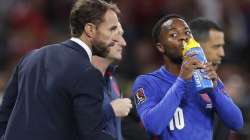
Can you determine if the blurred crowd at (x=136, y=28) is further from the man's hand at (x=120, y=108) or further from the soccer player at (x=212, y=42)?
the man's hand at (x=120, y=108)

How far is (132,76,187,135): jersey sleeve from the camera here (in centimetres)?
410

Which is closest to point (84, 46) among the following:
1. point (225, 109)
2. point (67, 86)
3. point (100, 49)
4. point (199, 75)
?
point (100, 49)

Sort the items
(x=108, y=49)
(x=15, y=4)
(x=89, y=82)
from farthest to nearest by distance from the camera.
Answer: (x=15, y=4) → (x=108, y=49) → (x=89, y=82)

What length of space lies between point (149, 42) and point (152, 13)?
40 centimetres

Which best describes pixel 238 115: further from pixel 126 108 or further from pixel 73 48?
pixel 73 48

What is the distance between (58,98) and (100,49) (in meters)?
0.40

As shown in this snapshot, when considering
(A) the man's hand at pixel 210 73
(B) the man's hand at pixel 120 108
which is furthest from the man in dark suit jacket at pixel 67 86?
(A) the man's hand at pixel 210 73

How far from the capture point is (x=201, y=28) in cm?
468

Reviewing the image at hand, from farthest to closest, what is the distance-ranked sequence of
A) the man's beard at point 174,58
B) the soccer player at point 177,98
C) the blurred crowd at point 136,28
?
the blurred crowd at point 136,28
the man's beard at point 174,58
the soccer player at point 177,98

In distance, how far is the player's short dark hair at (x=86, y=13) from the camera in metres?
4.01

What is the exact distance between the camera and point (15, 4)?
930 cm

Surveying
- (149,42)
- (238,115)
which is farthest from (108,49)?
(149,42)

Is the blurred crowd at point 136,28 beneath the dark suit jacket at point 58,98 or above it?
beneath

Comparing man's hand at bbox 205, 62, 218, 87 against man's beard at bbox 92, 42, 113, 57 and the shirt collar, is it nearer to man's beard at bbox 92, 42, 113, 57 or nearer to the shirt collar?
man's beard at bbox 92, 42, 113, 57
